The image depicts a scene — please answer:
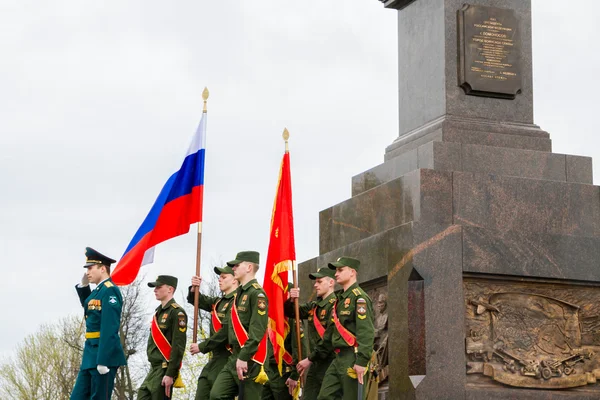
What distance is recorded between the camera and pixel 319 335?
14.2 m

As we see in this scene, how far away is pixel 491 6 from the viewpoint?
1597 cm

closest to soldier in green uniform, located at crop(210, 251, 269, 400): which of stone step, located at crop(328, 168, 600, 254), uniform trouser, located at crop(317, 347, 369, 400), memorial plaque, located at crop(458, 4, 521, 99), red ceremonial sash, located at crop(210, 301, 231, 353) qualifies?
red ceremonial sash, located at crop(210, 301, 231, 353)

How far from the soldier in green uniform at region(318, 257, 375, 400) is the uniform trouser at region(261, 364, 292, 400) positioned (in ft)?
4.90

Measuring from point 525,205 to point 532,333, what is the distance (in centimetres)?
149

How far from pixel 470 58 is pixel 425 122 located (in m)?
0.96

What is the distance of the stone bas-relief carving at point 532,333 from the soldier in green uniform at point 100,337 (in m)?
3.90

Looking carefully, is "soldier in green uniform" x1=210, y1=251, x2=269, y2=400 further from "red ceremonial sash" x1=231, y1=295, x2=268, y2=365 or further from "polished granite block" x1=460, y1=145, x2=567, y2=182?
"polished granite block" x1=460, y1=145, x2=567, y2=182

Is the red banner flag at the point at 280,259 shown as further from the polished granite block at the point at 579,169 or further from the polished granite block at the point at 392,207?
the polished granite block at the point at 579,169

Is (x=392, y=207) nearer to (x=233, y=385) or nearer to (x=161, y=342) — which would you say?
(x=233, y=385)

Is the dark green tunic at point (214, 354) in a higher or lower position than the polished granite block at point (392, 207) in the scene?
lower

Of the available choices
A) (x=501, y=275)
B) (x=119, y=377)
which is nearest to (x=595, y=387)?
(x=501, y=275)

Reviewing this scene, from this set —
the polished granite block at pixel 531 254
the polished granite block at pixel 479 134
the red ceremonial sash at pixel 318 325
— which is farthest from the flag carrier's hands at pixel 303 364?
the polished granite block at pixel 479 134

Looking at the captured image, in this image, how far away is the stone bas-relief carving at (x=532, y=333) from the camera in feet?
46.4

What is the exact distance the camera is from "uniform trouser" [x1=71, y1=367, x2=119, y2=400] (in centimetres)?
1408
